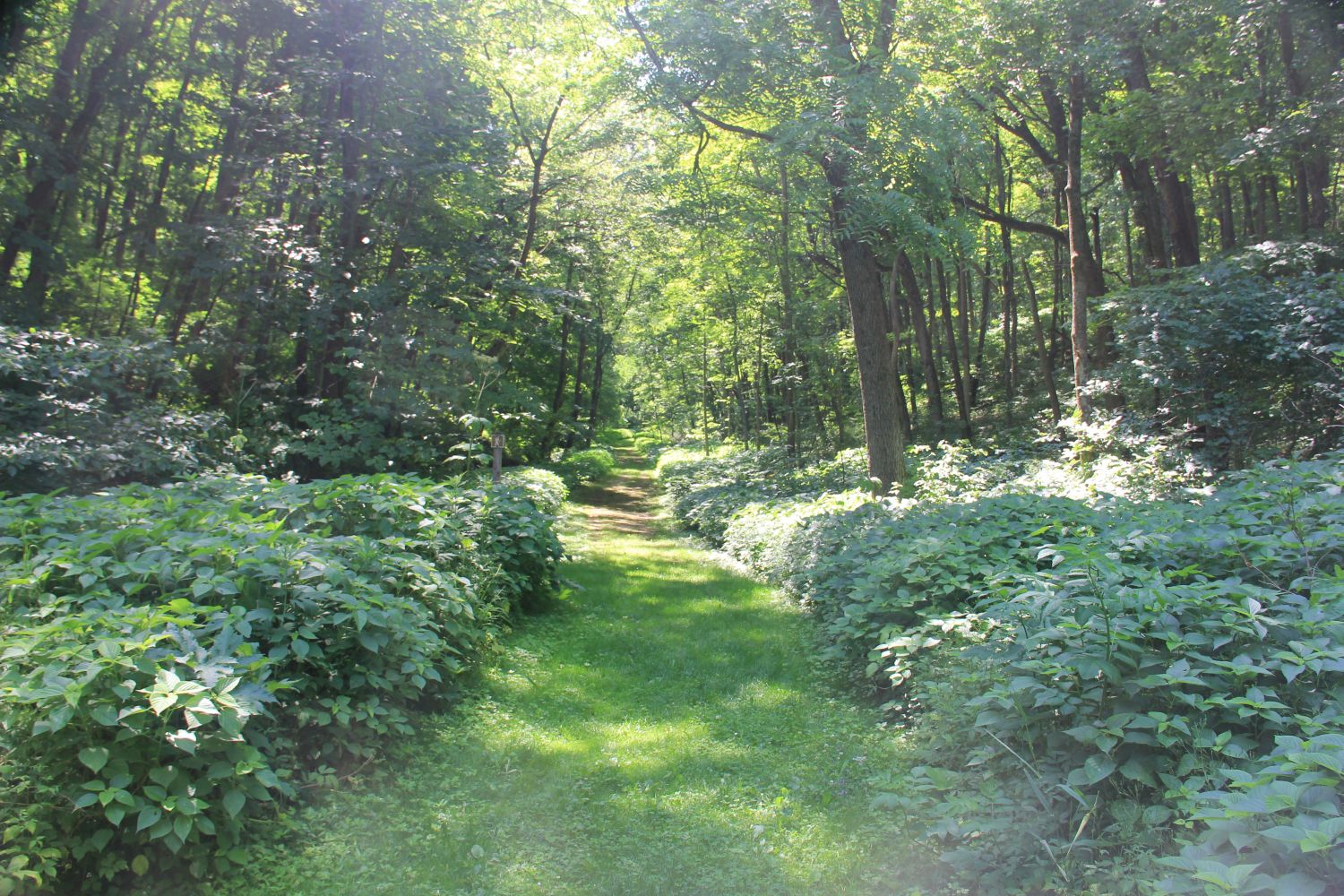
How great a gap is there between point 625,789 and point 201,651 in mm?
2306

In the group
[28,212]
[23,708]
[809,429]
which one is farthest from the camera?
[809,429]

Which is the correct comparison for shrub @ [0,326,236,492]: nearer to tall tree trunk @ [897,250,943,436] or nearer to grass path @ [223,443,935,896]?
grass path @ [223,443,935,896]

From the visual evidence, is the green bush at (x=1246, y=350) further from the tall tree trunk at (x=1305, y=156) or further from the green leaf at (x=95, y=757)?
the green leaf at (x=95, y=757)

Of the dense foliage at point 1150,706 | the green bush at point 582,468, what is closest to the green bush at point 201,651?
the dense foliage at point 1150,706

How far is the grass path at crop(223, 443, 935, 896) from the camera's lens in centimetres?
329

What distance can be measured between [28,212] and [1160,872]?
44.1 feet

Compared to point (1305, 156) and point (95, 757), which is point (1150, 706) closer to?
point (95, 757)

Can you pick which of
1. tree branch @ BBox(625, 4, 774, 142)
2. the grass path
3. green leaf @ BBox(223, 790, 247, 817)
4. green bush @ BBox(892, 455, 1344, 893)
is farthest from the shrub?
green bush @ BBox(892, 455, 1344, 893)

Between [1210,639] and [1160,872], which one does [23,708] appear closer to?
[1160,872]

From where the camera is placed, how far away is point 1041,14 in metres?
11.9

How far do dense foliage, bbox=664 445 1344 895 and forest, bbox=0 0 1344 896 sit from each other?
0.08 feet

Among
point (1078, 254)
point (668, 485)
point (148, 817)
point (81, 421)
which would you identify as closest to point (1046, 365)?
point (1078, 254)

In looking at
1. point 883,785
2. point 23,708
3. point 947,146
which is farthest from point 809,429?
point 23,708

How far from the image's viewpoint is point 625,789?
4.19 meters
